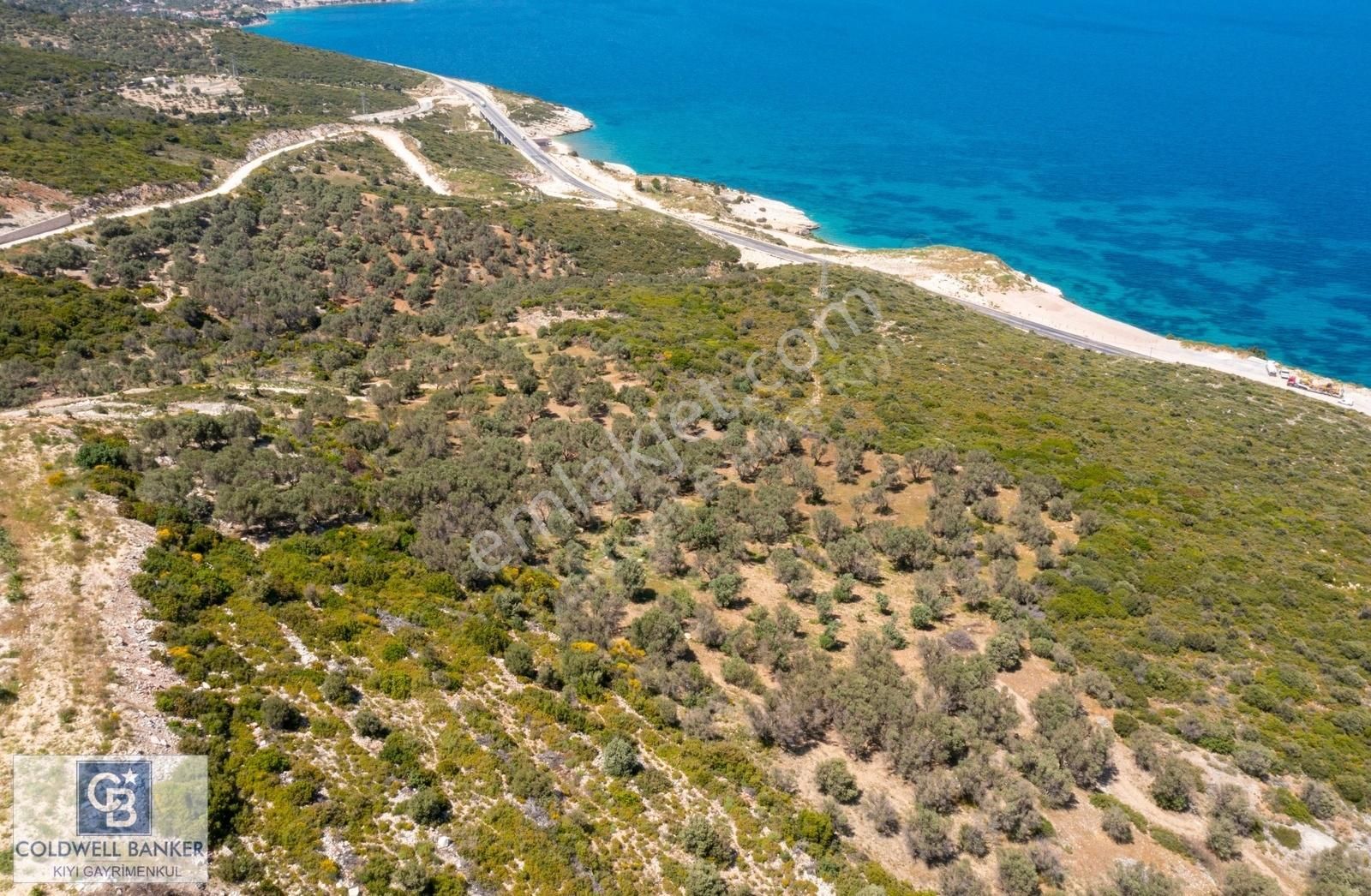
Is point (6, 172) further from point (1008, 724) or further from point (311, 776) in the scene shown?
point (1008, 724)

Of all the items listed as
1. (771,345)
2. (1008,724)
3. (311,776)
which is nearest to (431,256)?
(771,345)

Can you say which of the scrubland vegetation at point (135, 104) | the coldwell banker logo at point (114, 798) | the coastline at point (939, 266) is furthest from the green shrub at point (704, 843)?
the coastline at point (939, 266)

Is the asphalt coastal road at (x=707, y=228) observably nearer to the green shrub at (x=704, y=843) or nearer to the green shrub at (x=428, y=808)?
the green shrub at (x=704, y=843)

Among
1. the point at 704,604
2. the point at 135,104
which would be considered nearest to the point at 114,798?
the point at 704,604

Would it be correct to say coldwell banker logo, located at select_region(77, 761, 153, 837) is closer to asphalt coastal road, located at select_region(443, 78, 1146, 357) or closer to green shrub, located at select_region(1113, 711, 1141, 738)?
green shrub, located at select_region(1113, 711, 1141, 738)

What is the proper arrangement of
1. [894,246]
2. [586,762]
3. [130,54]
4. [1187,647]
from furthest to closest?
1. [130,54]
2. [894,246]
3. [1187,647]
4. [586,762]

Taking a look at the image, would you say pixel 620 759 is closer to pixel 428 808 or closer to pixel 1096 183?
pixel 428 808

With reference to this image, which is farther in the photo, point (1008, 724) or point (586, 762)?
point (1008, 724)

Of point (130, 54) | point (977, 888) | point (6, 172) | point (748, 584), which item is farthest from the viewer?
point (130, 54)
